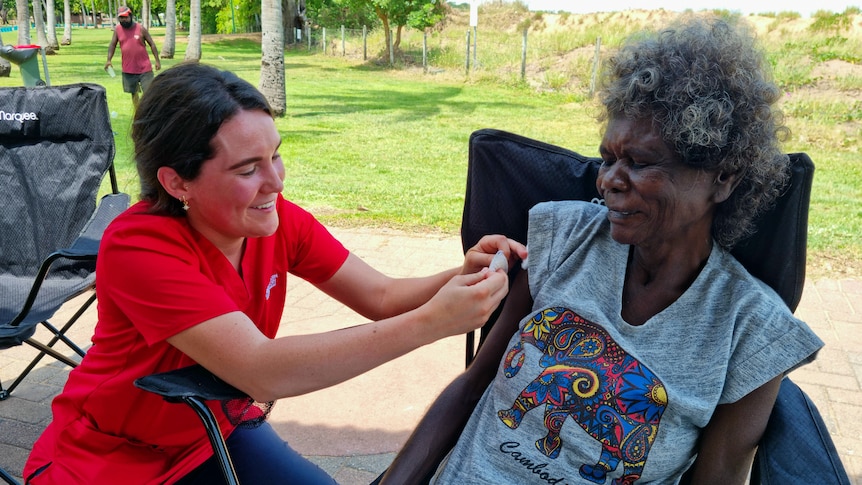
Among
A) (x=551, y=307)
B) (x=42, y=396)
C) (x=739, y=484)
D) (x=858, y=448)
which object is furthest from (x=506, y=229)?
(x=42, y=396)

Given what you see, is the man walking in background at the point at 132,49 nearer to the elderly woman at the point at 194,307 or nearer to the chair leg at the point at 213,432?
the elderly woman at the point at 194,307

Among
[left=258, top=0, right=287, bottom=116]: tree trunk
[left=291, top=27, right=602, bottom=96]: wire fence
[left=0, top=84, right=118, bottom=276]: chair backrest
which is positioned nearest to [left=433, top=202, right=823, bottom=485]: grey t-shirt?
[left=0, top=84, right=118, bottom=276]: chair backrest

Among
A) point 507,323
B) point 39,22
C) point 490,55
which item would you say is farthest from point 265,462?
point 39,22

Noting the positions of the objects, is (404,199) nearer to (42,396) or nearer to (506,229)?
(42,396)

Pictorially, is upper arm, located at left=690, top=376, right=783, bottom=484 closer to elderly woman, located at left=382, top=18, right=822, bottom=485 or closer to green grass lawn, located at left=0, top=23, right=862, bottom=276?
elderly woman, located at left=382, top=18, right=822, bottom=485

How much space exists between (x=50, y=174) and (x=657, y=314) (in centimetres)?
331

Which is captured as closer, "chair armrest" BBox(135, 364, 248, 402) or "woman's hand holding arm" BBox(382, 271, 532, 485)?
"chair armrest" BBox(135, 364, 248, 402)

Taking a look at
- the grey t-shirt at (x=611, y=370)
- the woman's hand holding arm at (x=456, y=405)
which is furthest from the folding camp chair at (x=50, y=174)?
the grey t-shirt at (x=611, y=370)

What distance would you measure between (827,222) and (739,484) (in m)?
5.64

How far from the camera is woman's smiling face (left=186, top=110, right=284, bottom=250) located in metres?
1.69

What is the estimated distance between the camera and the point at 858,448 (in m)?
3.04

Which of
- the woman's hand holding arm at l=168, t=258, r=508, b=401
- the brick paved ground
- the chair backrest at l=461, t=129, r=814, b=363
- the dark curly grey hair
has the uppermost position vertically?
the dark curly grey hair

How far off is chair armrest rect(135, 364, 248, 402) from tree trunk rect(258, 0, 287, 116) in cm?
1076

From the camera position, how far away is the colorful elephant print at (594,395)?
5.65 feet
